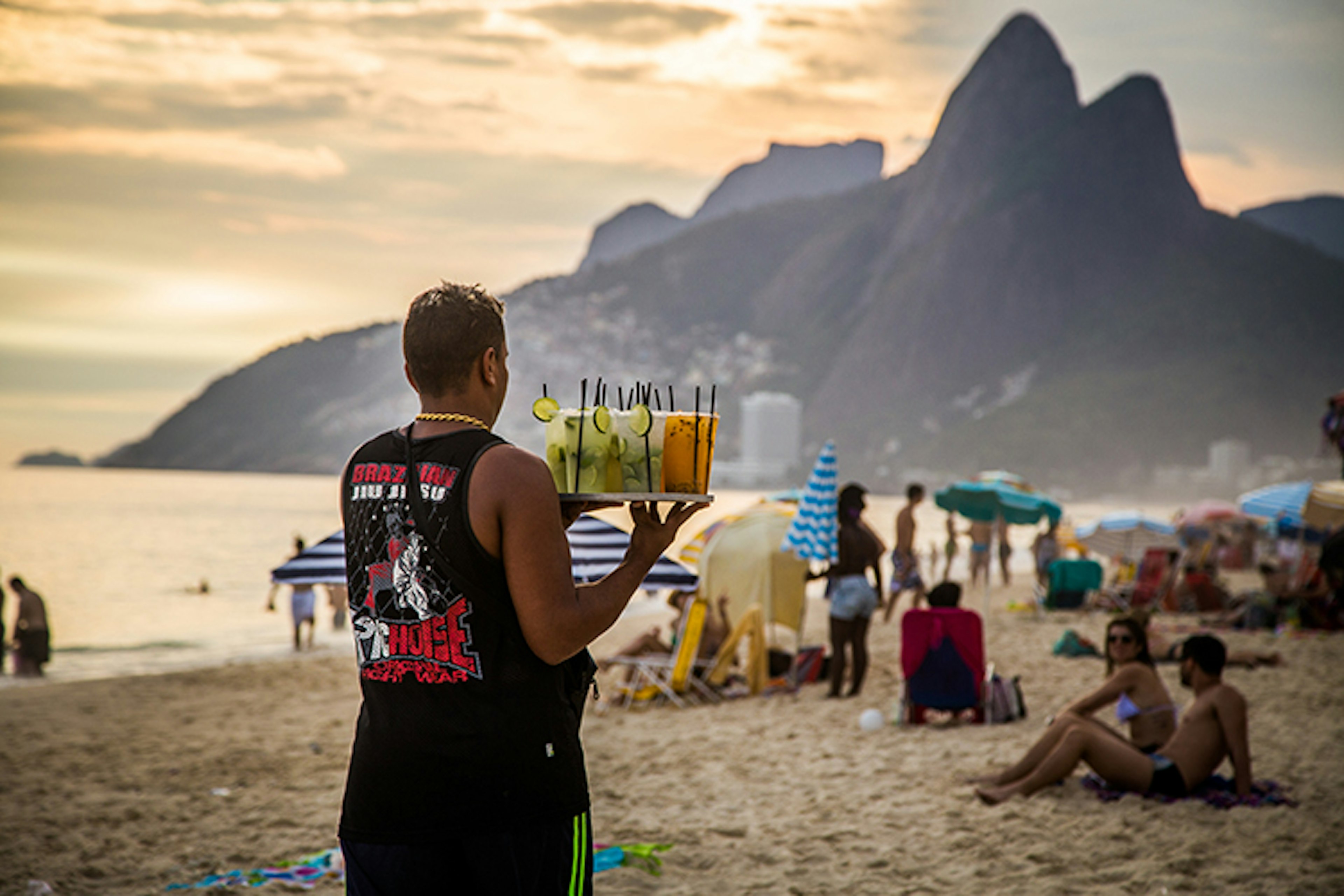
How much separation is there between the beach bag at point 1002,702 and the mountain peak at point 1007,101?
139m

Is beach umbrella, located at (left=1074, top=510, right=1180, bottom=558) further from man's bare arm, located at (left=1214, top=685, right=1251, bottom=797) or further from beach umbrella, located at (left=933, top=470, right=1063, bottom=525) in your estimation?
man's bare arm, located at (left=1214, top=685, right=1251, bottom=797)

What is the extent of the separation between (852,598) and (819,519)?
62 centimetres

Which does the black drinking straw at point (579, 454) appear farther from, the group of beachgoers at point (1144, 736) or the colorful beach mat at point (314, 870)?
the group of beachgoers at point (1144, 736)

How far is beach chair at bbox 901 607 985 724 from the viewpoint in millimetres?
6918

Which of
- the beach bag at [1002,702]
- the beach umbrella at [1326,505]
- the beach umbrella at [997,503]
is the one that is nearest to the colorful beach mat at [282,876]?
the beach bag at [1002,702]

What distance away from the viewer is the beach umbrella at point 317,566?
445 centimetres

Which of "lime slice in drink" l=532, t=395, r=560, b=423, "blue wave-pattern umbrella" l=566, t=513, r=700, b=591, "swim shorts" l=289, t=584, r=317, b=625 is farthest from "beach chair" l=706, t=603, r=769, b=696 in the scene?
"swim shorts" l=289, t=584, r=317, b=625

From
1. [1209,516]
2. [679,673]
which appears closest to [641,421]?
[679,673]

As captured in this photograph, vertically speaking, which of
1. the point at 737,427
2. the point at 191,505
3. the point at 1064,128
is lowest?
the point at 191,505

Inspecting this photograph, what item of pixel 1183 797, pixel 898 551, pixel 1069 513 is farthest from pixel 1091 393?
pixel 1183 797

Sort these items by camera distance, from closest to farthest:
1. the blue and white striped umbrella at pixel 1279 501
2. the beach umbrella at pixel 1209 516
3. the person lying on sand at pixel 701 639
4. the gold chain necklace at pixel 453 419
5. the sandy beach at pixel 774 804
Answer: the gold chain necklace at pixel 453 419
the sandy beach at pixel 774 804
the person lying on sand at pixel 701 639
the blue and white striped umbrella at pixel 1279 501
the beach umbrella at pixel 1209 516

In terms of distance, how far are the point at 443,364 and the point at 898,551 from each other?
11.6 metres

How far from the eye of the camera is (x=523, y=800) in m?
1.63

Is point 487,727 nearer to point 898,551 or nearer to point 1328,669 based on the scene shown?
point 1328,669
